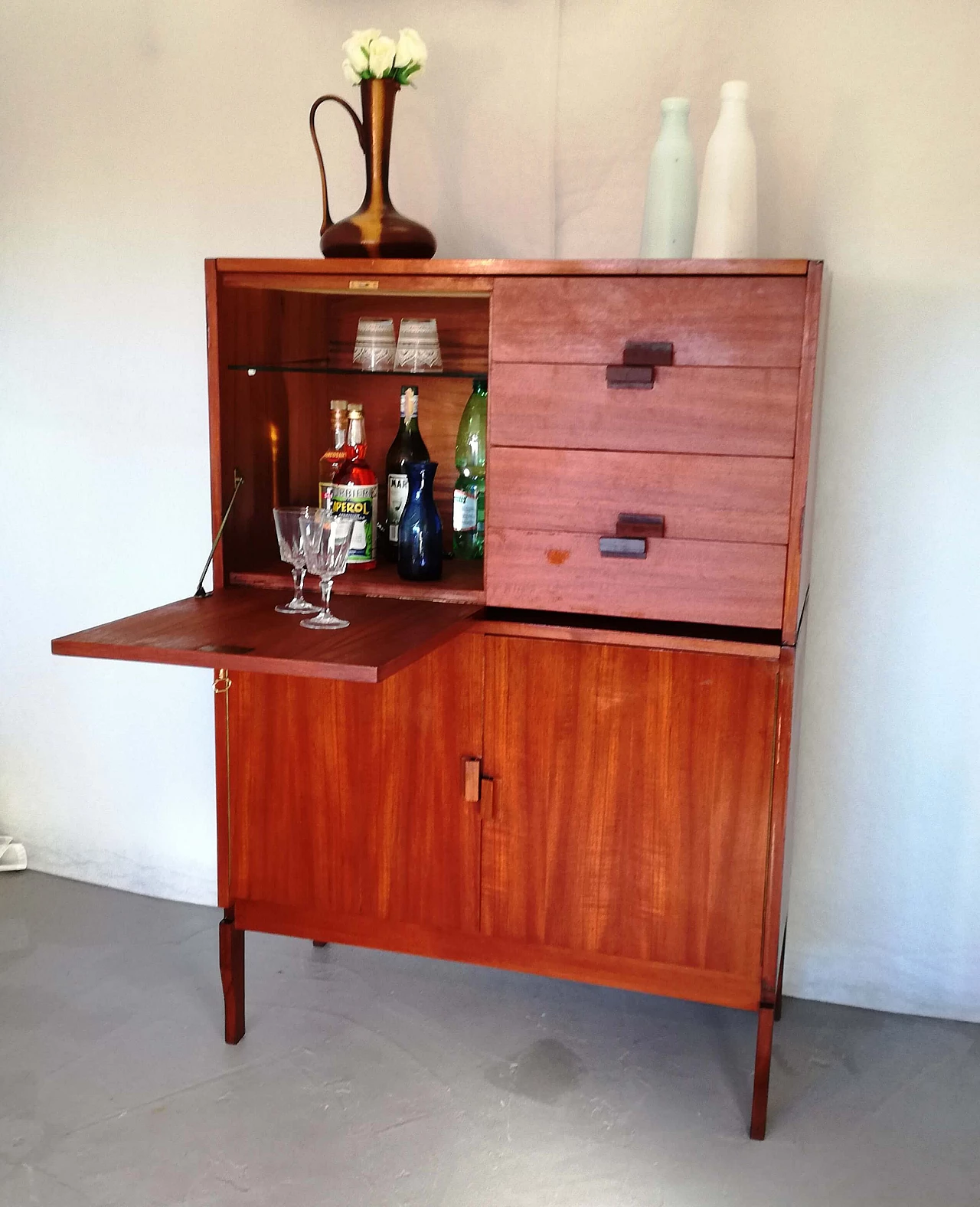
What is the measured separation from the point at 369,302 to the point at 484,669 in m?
0.88

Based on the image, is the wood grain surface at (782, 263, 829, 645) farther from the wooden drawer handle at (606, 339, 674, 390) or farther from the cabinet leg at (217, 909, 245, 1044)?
the cabinet leg at (217, 909, 245, 1044)

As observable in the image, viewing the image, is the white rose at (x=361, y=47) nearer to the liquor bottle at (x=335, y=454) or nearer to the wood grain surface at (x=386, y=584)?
the liquor bottle at (x=335, y=454)

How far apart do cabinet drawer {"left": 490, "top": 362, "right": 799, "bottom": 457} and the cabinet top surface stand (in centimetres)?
14

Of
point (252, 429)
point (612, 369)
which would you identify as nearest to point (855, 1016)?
point (612, 369)

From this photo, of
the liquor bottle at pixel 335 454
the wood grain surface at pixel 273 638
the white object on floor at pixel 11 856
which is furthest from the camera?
the white object on floor at pixel 11 856

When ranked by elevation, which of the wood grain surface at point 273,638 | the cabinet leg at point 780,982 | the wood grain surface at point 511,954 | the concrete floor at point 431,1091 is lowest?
the concrete floor at point 431,1091

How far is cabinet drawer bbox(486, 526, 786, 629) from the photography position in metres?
1.87

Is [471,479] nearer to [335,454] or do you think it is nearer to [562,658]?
[335,454]

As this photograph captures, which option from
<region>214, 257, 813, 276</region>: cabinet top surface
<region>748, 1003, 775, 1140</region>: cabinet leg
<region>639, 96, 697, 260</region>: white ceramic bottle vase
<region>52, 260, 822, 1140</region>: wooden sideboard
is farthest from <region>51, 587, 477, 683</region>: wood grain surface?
<region>748, 1003, 775, 1140</region>: cabinet leg

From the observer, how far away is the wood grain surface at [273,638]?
1606 mm

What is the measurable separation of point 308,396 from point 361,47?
0.66 m

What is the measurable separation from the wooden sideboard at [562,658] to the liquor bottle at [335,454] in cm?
14

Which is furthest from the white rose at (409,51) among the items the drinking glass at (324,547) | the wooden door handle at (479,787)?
the wooden door handle at (479,787)

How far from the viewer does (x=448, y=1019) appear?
238 cm
